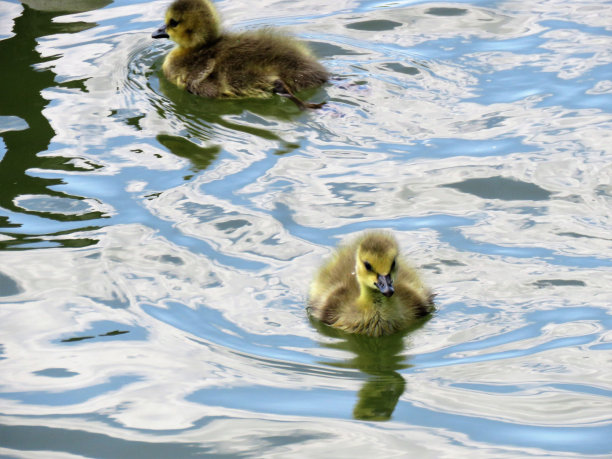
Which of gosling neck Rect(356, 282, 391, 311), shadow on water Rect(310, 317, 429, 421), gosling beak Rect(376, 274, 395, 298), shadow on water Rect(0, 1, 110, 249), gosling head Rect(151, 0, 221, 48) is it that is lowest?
shadow on water Rect(310, 317, 429, 421)

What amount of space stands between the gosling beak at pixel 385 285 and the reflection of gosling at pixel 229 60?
6.98ft

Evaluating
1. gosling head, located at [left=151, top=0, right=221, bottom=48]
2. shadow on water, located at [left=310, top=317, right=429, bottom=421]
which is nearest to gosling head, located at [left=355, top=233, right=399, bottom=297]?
shadow on water, located at [left=310, top=317, right=429, bottom=421]

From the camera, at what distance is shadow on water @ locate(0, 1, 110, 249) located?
17.1ft

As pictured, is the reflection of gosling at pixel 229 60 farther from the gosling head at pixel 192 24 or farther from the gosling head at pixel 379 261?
the gosling head at pixel 379 261

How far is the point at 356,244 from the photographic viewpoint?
455 cm

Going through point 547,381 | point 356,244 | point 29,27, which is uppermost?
point 29,27

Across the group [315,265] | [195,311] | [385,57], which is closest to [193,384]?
[195,311]

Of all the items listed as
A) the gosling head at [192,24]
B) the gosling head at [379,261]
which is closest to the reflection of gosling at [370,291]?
the gosling head at [379,261]

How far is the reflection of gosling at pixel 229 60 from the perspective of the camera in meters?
6.25

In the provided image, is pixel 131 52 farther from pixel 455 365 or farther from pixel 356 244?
pixel 455 365

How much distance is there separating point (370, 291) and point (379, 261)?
0.76 feet

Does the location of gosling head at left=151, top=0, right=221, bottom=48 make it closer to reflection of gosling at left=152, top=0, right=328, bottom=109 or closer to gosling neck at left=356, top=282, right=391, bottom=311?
reflection of gosling at left=152, top=0, right=328, bottom=109

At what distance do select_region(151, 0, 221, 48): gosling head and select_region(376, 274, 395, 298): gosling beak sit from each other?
2.85 metres

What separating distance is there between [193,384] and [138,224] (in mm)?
1273
